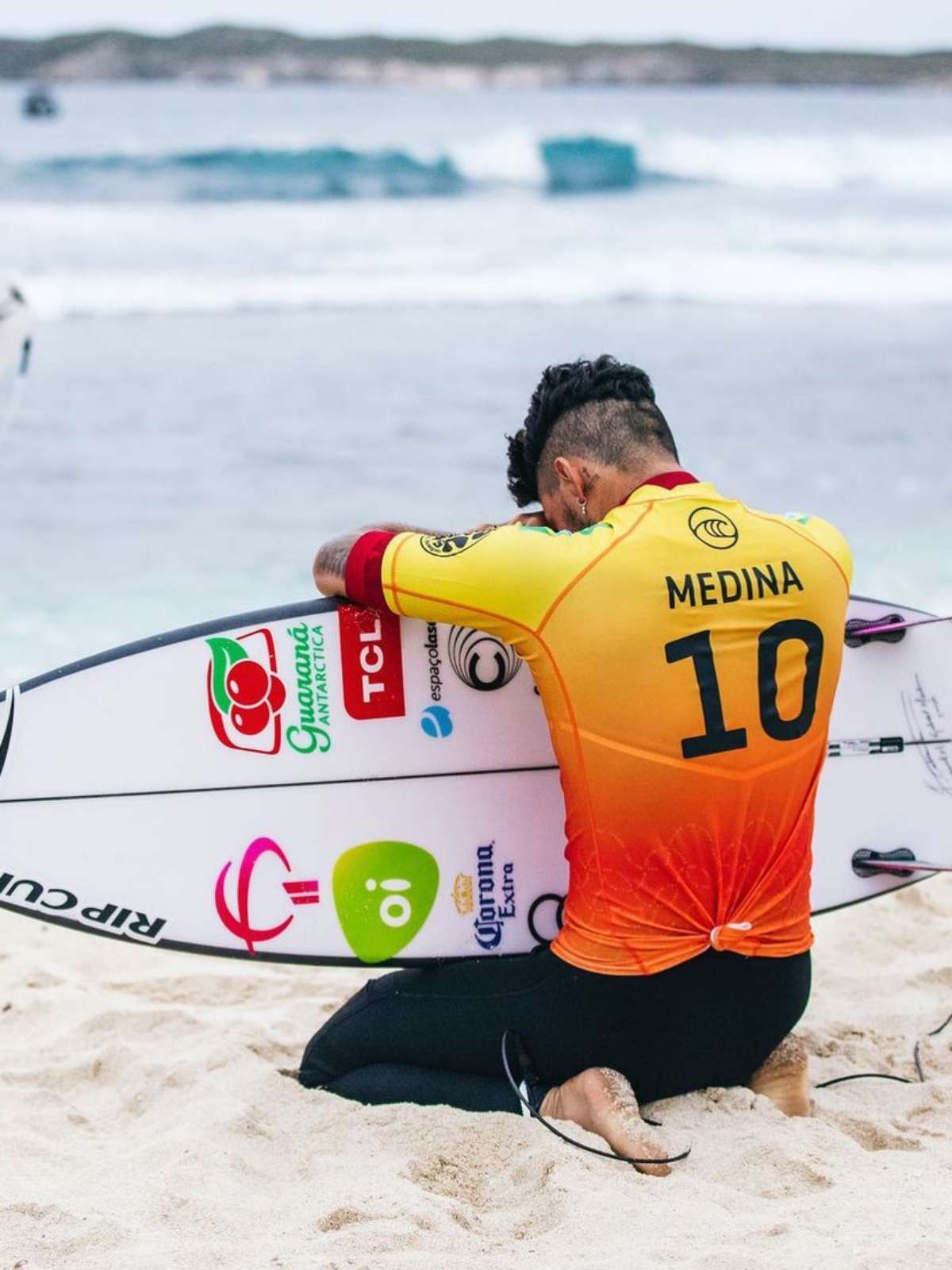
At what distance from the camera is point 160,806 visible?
2.93m


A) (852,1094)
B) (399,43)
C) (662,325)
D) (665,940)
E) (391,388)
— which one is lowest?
(852,1094)

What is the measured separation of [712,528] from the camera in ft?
7.97

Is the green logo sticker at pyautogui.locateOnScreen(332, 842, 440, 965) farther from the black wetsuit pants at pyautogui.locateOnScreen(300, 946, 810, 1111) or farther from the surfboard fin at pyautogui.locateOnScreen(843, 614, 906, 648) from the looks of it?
the surfboard fin at pyautogui.locateOnScreen(843, 614, 906, 648)

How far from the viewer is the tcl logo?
9.62 ft

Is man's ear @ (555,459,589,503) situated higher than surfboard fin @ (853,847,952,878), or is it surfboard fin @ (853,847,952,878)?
man's ear @ (555,459,589,503)

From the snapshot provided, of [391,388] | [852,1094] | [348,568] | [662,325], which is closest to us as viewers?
[348,568]

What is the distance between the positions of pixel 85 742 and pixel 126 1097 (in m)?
0.65

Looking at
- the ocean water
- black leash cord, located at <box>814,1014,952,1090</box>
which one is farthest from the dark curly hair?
the ocean water

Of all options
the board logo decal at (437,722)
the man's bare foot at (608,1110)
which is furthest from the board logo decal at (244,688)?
the man's bare foot at (608,1110)

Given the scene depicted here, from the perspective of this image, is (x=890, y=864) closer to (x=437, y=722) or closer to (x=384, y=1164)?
(x=437, y=722)

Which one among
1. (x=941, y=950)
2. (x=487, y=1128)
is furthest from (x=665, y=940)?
(x=941, y=950)

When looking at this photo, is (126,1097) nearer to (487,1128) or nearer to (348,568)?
(487,1128)

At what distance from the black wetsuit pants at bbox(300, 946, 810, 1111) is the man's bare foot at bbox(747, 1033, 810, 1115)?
2 centimetres

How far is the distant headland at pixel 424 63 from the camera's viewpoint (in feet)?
175
